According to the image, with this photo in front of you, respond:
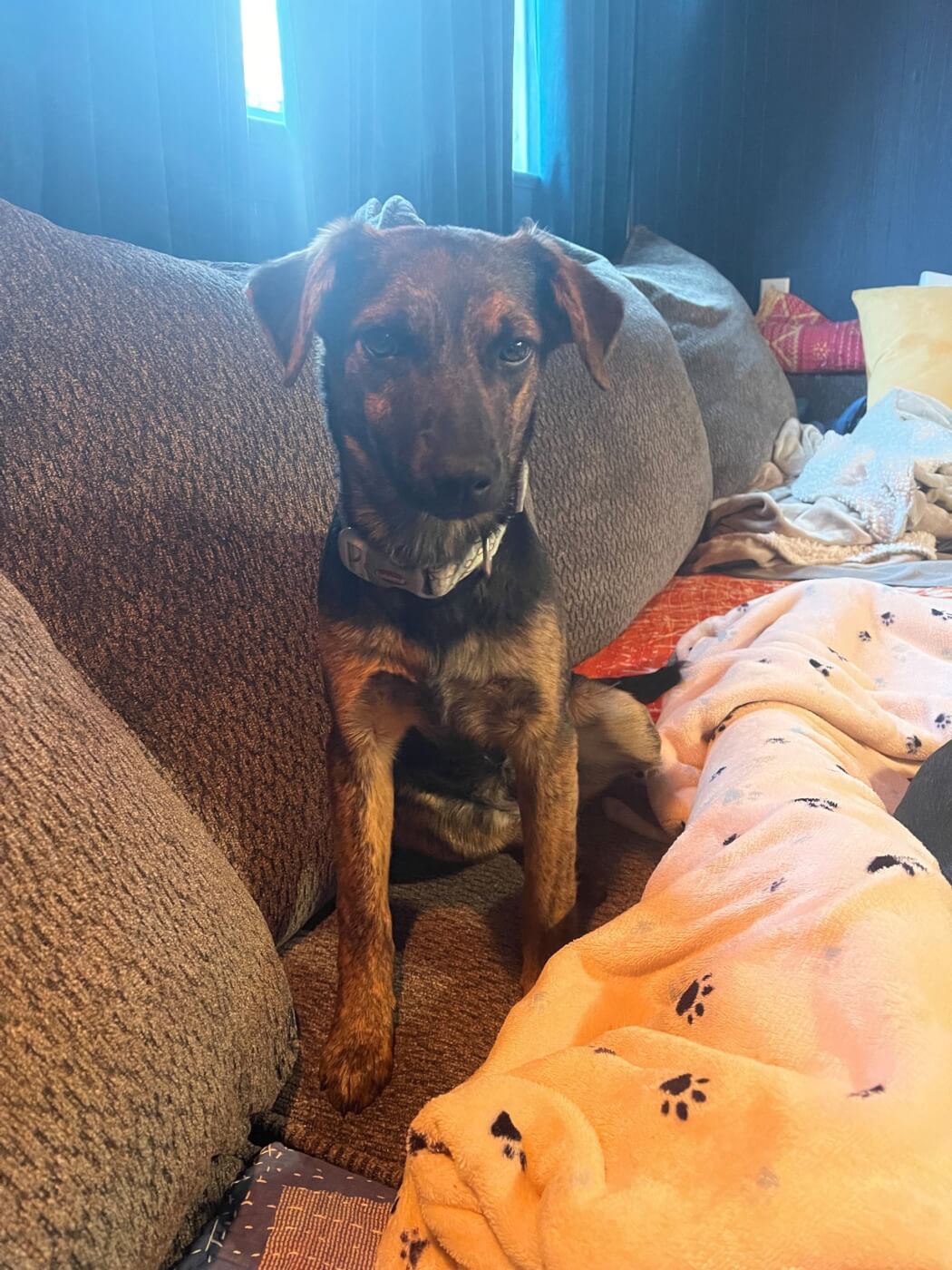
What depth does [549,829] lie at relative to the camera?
1.14m

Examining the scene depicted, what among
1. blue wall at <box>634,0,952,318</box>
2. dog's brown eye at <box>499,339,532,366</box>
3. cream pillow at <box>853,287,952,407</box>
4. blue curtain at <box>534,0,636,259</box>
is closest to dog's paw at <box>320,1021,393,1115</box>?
dog's brown eye at <box>499,339,532,366</box>

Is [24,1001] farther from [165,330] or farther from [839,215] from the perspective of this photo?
[839,215]

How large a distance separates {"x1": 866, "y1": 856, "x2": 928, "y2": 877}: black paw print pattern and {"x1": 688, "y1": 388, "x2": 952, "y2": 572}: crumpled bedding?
149 centimetres

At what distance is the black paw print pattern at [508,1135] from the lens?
64 cm

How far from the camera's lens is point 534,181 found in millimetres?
3443

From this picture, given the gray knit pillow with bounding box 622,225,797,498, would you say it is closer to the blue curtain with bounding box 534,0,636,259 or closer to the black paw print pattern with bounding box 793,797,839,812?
the blue curtain with bounding box 534,0,636,259

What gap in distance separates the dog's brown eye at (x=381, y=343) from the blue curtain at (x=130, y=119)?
114 centimetres

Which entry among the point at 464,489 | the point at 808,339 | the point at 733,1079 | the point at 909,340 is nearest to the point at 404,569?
the point at 464,489

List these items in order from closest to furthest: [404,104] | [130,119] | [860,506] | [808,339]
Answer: [130,119]
[860,506]
[404,104]
[808,339]

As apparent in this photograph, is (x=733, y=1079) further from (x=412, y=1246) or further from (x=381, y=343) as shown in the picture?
(x=381, y=343)

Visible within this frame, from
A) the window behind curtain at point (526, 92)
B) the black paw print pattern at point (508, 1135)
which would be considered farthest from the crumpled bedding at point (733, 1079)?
the window behind curtain at point (526, 92)

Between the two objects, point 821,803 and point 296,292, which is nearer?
point 821,803

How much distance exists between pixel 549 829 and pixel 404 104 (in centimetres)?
226

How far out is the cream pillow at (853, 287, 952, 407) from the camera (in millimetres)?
2984
